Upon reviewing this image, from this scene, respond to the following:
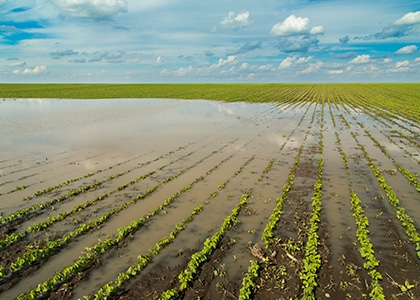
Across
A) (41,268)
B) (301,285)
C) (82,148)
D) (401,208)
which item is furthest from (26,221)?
(401,208)

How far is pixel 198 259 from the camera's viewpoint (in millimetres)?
7605

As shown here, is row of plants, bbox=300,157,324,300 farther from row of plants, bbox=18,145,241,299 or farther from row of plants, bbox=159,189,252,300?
row of plants, bbox=18,145,241,299

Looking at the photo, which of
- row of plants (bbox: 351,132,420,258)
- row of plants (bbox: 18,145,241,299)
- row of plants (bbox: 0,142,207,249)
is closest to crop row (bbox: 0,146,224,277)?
row of plants (bbox: 0,142,207,249)

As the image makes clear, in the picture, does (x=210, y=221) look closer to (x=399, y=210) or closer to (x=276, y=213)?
(x=276, y=213)

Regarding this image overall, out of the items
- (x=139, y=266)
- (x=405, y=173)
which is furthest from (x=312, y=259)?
(x=405, y=173)

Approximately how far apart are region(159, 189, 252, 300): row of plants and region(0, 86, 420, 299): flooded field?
40 mm

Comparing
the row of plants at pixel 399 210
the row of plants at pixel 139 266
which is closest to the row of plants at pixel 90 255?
the row of plants at pixel 139 266

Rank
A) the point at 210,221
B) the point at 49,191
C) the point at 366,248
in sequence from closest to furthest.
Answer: the point at 366,248 → the point at 210,221 → the point at 49,191

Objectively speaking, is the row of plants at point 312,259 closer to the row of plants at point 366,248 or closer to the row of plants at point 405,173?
the row of plants at point 366,248

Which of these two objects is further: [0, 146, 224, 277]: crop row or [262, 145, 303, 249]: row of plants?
[262, 145, 303, 249]: row of plants

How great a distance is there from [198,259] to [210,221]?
230 centimetres

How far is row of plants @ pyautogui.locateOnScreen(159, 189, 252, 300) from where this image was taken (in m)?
6.49

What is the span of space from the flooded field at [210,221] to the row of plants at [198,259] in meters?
0.04

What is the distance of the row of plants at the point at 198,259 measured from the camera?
21.3 ft
